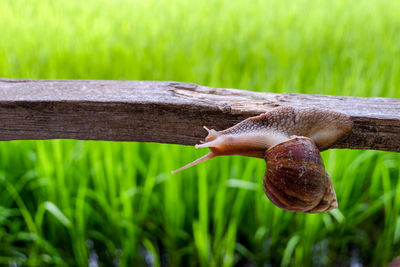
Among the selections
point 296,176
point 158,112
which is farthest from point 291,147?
point 158,112

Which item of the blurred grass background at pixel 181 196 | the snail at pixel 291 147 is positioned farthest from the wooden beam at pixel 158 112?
the blurred grass background at pixel 181 196

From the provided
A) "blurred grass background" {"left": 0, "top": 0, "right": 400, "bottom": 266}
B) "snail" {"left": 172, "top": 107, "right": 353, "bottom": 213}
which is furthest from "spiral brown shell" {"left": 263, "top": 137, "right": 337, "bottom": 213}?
"blurred grass background" {"left": 0, "top": 0, "right": 400, "bottom": 266}

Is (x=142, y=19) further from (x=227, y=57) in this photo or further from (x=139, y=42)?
(x=227, y=57)

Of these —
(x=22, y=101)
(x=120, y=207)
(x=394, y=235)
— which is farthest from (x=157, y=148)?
(x=394, y=235)

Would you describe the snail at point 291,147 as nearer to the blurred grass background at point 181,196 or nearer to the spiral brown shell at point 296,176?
the spiral brown shell at point 296,176

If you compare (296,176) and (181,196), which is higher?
(296,176)

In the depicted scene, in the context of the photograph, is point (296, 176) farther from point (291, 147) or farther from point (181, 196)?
point (181, 196)
